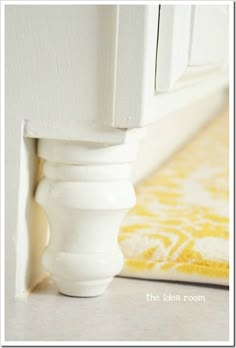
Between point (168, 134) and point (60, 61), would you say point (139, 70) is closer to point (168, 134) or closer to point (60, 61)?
point (60, 61)

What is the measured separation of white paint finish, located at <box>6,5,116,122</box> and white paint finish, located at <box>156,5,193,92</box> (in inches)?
2.2

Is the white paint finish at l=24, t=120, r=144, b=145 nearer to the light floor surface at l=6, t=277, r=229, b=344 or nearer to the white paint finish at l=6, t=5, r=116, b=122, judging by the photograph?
the white paint finish at l=6, t=5, r=116, b=122

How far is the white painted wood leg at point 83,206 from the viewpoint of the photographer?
63 cm

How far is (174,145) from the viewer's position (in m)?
1.38

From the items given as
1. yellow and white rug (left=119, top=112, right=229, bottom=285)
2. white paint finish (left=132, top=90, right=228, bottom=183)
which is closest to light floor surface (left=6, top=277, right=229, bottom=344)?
yellow and white rug (left=119, top=112, right=229, bottom=285)

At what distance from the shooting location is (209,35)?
2.80 ft

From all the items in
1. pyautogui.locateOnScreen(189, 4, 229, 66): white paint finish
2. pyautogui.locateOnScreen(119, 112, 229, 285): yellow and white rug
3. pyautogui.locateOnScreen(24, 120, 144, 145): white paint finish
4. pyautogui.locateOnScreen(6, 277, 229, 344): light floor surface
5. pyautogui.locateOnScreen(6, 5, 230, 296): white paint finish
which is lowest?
pyautogui.locateOnScreen(6, 277, 229, 344): light floor surface

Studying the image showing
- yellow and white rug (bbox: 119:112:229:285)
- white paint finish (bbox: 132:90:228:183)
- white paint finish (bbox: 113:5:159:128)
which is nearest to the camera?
white paint finish (bbox: 113:5:159:128)

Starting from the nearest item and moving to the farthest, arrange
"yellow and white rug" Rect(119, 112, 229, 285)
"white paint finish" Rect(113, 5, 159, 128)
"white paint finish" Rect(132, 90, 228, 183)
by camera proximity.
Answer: "white paint finish" Rect(113, 5, 159, 128), "yellow and white rug" Rect(119, 112, 229, 285), "white paint finish" Rect(132, 90, 228, 183)

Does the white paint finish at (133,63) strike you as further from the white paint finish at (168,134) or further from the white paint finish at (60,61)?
the white paint finish at (168,134)

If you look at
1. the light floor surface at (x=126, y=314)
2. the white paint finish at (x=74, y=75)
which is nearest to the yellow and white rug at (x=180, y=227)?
the light floor surface at (x=126, y=314)

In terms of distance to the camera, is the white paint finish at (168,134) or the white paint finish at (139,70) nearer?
the white paint finish at (139,70)

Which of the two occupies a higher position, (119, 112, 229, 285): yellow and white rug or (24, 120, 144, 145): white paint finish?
(24, 120, 144, 145): white paint finish

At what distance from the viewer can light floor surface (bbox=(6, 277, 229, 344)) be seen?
59 centimetres
